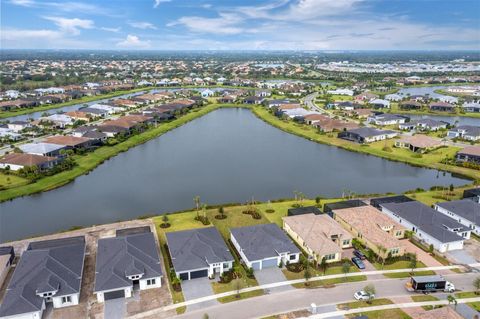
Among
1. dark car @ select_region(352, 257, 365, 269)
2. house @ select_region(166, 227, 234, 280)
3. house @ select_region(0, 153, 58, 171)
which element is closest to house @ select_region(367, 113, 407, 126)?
dark car @ select_region(352, 257, 365, 269)

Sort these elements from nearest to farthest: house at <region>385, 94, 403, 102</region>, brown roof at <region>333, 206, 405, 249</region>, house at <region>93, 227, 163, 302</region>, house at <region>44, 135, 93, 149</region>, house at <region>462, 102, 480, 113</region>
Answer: house at <region>93, 227, 163, 302</region>
brown roof at <region>333, 206, 405, 249</region>
house at <region>44, 135, 93, 149</region>
house at <region>462, 102, 480, 113</region>
house at <region>385, 94, 403, 102</region>

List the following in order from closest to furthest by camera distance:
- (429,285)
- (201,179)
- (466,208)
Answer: (429,285) → (466,208) → (201,179)

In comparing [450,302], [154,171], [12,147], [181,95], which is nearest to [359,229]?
[450,302]

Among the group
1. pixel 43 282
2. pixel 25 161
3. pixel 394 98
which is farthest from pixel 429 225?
pixel 394 98

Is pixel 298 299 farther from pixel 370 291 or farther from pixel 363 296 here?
pixel 370 291

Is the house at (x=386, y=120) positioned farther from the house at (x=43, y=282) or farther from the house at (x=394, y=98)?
the house at (x=43, y=282)

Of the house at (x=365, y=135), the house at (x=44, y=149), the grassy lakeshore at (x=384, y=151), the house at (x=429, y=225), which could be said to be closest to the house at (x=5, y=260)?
the house at (x=44, y=149)

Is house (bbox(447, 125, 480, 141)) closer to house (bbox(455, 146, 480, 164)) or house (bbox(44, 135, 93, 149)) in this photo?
house (bbox(455, 146, 480, 164))

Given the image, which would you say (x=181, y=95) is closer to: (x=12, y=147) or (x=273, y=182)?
(x=12, y=147)
